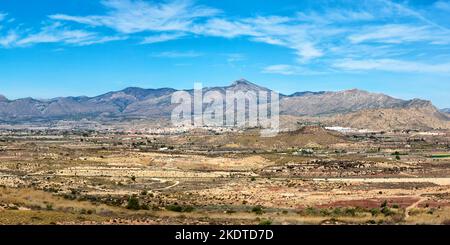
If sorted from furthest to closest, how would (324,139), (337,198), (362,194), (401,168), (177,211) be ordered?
1. (324,139)
2. (401,168)
3. (362,194)
4. (337,198)
5. (177,211)

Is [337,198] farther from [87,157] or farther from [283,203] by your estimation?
[87,157]

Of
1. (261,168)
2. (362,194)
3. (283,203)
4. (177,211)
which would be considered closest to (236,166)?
(261,168)
